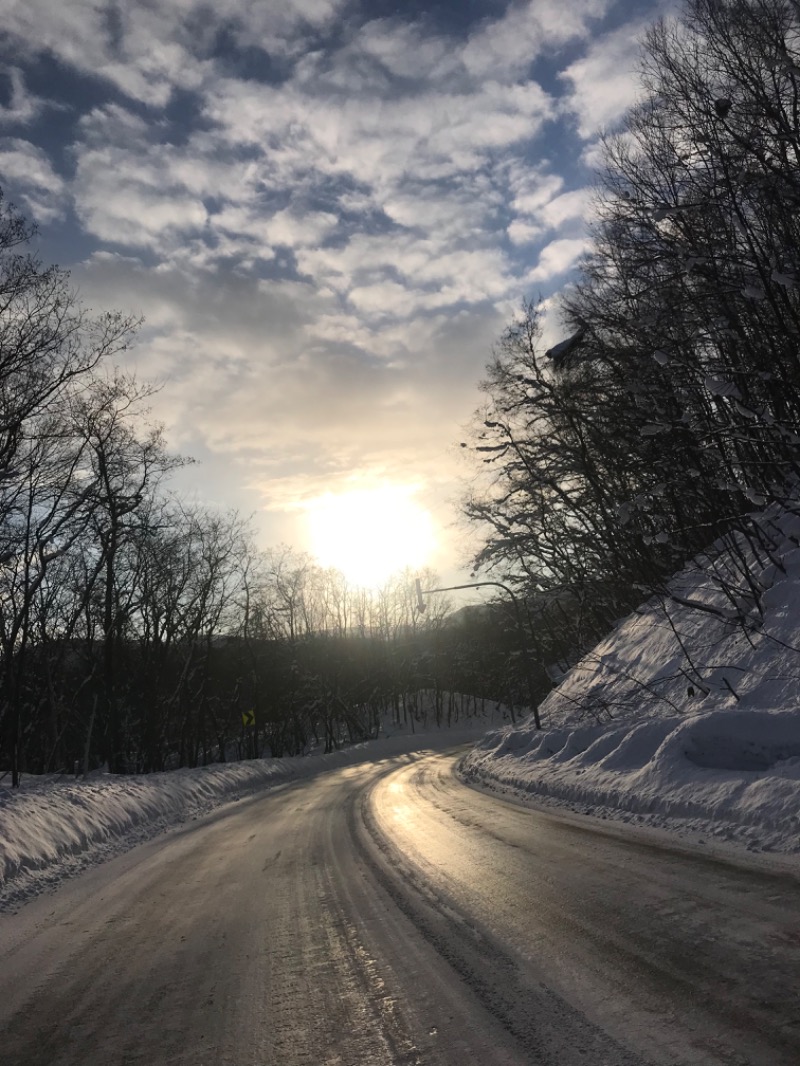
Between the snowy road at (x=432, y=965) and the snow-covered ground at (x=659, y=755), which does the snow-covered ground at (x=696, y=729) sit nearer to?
the snow-covered ground at (x=659, y=755)

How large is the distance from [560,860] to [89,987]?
371cm

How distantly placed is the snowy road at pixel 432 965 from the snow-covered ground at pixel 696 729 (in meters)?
1.09

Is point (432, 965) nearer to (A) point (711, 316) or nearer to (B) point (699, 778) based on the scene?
(B) point (699, 778)

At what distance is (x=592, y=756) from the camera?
454 inches

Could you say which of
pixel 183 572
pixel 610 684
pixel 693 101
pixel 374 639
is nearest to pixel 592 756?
pixel 610 684

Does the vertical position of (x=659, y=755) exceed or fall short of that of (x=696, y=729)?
it falls short

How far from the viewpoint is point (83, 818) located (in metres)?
11.9

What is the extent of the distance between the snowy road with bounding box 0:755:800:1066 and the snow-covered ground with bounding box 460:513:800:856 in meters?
1.09

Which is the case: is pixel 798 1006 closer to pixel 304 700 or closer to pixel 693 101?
pixel 693 101

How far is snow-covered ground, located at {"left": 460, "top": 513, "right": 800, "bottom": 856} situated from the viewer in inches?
266

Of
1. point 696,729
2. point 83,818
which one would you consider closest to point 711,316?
point 696,729

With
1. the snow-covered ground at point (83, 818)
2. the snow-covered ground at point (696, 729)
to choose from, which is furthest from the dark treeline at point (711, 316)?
the snow-covered ground at point (83, 818)

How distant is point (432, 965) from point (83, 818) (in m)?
9.99

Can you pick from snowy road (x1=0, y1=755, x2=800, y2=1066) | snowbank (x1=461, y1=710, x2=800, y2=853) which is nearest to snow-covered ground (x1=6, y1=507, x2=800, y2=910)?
snowbank (x1=461, y1=710, x2=800, y2=853)
